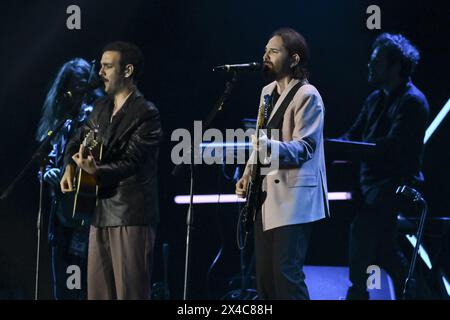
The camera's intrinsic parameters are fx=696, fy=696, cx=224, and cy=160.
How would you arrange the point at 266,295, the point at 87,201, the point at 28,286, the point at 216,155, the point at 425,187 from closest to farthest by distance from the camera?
1. the point at 266,295
2. the point at 87,201
3. the point at 216,155
4. the point at 425,187
5. the point at 28,286

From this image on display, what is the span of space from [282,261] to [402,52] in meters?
2.30

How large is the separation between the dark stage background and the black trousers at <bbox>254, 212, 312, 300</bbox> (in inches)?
69.0

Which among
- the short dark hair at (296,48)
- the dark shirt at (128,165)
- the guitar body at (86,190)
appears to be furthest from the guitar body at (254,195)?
the guitar body at (86,190)

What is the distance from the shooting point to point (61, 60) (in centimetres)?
555

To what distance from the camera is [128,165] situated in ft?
12.1

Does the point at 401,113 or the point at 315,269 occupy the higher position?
the point at 401,113

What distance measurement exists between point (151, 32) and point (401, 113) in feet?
6.70

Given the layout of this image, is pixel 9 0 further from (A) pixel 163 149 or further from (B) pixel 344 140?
(B) pixel 344 140

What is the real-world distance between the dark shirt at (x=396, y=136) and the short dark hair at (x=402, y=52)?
0.37ft

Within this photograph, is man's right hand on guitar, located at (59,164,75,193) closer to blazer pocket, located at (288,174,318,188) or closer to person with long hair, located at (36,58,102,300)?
person with long hair, located at (36,58,102,300)

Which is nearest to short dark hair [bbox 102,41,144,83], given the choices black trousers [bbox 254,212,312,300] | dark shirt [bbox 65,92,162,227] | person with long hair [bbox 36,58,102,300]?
dark shirt [bbox 65,92,162,227]

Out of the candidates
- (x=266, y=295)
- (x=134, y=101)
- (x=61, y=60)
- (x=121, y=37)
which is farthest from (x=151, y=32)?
(x=266, y=295)

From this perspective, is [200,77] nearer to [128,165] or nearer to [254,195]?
[128,165]

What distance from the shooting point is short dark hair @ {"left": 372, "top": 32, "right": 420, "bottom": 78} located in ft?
16.5
